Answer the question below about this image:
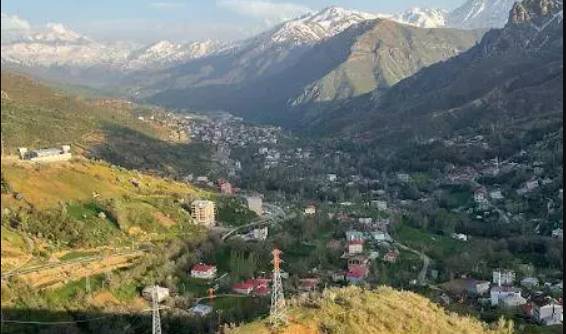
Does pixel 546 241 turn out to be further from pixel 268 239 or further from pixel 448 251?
pixel 268 239

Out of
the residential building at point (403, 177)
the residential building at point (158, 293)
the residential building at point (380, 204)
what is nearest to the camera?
the residential building at point (158, 293)

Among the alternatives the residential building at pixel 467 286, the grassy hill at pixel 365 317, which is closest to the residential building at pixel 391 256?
the residential building at pixel 467 286

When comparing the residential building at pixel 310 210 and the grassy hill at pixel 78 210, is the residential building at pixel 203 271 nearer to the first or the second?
the grassy hill at pixel 78 210

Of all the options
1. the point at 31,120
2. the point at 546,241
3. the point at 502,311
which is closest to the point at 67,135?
the point at 31,120

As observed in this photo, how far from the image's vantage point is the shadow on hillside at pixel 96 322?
34.7m

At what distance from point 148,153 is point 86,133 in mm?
8053

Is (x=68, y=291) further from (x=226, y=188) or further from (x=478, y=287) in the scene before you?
(x=226, y=188)

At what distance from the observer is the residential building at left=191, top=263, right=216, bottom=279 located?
4500cm

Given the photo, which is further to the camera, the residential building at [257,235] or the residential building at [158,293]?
the residential building at [257,235]

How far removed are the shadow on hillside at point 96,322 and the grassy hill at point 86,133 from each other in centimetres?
2865

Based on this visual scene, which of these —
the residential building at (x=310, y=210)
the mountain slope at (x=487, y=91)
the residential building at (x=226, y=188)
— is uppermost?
A: the mountain slope at (x=487, y=91)

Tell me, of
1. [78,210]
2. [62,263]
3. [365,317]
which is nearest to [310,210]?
[78,210]

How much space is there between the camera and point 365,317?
81.3 ft

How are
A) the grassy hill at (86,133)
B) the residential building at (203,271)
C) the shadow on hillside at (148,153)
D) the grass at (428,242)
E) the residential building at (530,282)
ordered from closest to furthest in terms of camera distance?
the residential building at (530,282) → the residential building at (203,271) → the grass at (428,242) → the grassy hill at (86,133) → the shadow on hillside at (148,153)
